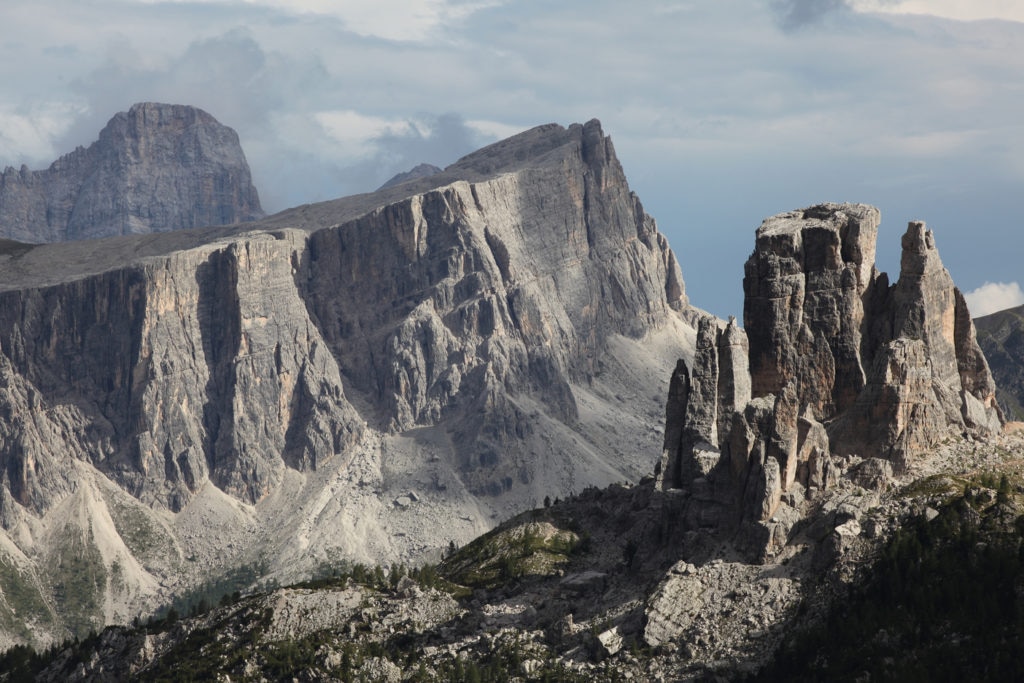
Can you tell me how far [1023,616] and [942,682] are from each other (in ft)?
38.2

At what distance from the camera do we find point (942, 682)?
7785 inches

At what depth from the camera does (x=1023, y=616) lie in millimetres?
199625

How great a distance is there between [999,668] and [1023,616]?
7479mm

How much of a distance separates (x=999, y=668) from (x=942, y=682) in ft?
20.7
